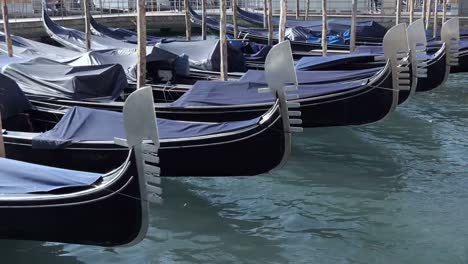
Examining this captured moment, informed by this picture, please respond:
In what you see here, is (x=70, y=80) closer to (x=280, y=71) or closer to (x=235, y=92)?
(x=235, y=92)

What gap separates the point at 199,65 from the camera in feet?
32.1

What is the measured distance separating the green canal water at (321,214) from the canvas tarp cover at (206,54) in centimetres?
202

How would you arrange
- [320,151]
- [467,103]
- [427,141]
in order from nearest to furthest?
[320,151] → [427,141] → [467,103]

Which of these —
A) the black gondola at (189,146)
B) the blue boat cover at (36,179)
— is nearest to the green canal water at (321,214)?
the black gondola at (189,146)

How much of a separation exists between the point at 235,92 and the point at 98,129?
1.95 meters

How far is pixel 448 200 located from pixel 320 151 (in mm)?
2026

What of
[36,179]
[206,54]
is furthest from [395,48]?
[36,179]

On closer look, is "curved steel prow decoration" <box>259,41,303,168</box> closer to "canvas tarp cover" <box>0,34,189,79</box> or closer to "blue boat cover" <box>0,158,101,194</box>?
"blue boat cover" <box>0,158,101,194</box>

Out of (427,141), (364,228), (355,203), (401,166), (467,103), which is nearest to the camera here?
(364,228)

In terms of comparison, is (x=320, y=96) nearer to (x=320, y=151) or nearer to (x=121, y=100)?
(x=320, y=151)

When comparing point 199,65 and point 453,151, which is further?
point 199,65

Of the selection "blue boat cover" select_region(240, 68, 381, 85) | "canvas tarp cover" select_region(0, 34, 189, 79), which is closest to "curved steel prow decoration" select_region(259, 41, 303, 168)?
"blue boat cover" select_region(240, 68, 381, 85)

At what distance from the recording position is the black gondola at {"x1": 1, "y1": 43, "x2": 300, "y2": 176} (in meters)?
5.60

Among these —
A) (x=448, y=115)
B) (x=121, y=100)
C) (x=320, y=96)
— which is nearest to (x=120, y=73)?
(x=121, y=100)
